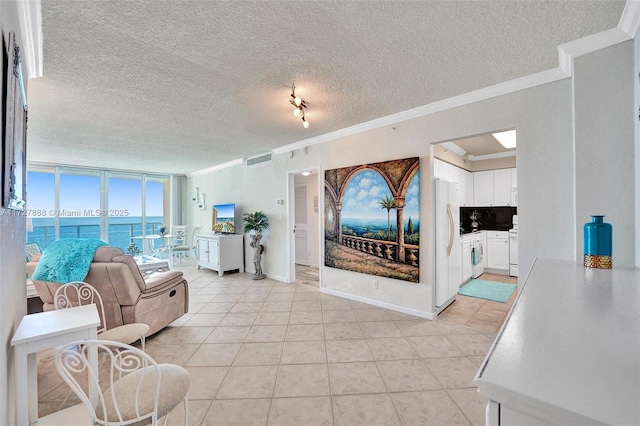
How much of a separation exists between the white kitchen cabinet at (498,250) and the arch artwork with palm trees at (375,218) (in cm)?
321

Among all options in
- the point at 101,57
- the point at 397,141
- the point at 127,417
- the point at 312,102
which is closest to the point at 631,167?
the point at 397,141

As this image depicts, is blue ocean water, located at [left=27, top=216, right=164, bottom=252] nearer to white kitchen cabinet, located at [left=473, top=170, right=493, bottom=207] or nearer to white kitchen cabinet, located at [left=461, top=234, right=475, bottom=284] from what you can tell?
white kitchen cabinet, located at [left=461, top=234, right=475, bottom=284]

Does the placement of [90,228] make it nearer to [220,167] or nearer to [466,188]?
[220,167]

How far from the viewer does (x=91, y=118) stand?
11.4ft

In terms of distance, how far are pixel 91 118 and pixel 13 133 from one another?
2900 mm

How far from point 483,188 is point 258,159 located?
495 cm

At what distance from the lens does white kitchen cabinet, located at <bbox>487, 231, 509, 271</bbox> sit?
17.5 ft

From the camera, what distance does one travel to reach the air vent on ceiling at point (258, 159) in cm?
548

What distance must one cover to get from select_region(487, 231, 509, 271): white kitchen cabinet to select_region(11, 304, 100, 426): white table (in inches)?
247

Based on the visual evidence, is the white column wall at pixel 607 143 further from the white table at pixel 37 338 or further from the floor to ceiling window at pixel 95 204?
the floor to ceiling window at pixel 95 204

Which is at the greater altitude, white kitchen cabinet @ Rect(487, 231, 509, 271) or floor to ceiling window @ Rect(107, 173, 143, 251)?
floor to ceiling window @ Rect(107, 173, 143, 251)

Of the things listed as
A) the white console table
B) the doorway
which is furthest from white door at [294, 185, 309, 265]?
the white console table

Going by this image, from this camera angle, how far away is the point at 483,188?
18.9 ft

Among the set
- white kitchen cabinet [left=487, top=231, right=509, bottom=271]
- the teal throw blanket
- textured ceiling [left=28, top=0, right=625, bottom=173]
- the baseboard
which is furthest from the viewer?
white kitchen cabinet [left=487, top=231, right=509, bottom=271]
